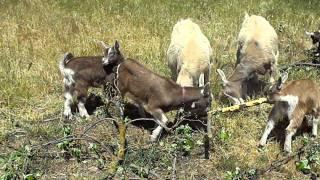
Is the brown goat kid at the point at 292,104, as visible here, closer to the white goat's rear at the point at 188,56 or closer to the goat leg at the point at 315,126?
the goat leg at the point at 315,126

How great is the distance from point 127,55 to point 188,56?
8.13 feet

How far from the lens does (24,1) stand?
595 inches

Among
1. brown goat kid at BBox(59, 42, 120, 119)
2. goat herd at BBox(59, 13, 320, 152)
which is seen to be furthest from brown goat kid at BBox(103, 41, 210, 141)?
brown goat kid at BBox(59, 42, 120, 119)

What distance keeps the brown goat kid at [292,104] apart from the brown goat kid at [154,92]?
37.5 inches

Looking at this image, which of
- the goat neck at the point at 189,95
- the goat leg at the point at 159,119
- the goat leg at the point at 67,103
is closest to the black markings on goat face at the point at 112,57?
the goat leg at the point at 67,103

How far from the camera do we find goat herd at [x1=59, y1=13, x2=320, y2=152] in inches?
312

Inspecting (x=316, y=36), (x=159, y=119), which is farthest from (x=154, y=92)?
(x=316, y=36)

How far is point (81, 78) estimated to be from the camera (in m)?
8.78

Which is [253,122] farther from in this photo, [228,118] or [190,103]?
[190,103]

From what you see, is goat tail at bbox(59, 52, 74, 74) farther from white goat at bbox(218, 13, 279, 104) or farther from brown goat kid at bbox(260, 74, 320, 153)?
brown goat kid at bbox(260, 74, 320, 153)

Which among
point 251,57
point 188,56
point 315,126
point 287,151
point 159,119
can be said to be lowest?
point 287,151

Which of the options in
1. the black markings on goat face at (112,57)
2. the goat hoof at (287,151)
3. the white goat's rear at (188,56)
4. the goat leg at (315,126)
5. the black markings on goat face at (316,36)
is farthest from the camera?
the black markings on goat face at (316,36)

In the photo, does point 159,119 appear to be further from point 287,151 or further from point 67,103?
point 287,151

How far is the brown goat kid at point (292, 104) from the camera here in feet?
25.6
